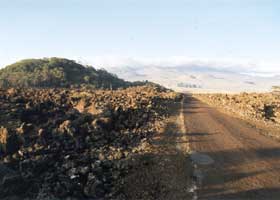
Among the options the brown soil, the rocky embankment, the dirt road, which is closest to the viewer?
the brown soil

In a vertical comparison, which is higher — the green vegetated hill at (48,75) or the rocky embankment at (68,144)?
the green vegetated hill at (48,75)

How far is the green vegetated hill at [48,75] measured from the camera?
8506 centimetres

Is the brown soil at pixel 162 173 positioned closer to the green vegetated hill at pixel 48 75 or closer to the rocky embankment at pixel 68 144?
the rocky embankment at pixel 68 144

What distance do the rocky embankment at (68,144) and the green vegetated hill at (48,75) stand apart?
44.0 meters

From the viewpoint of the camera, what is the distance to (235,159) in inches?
987

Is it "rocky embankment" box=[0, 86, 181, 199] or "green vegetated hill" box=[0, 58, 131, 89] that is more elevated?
"green vegetated hill" box=[0, 58, 131, 89]

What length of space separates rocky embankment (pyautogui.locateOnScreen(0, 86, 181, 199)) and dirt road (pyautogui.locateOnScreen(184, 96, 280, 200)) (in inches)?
156

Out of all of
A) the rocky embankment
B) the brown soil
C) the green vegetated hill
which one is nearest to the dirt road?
the brown soil

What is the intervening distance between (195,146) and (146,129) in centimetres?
552

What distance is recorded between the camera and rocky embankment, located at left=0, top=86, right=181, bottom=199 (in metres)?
21.3

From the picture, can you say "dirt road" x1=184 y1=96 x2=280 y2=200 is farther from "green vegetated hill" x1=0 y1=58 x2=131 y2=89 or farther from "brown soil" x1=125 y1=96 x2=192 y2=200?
"green vegetated hill" x1=0 y1=58 x2=131 y2=89

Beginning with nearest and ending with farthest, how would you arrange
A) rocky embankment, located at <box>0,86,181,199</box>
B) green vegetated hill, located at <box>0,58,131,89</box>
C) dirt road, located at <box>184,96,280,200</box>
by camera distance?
dirt road, located at <box>184,96,280,200</box> < rocky embankment, located at <box>0,86,181,199</box> < green vegetated hill, located at <box>0,58,131,89</box>

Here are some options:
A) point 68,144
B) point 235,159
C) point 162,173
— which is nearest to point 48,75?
point 68,144

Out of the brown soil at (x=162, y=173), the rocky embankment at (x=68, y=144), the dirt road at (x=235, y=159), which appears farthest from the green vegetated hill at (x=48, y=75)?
the brown soil at (x=162, y=173)
